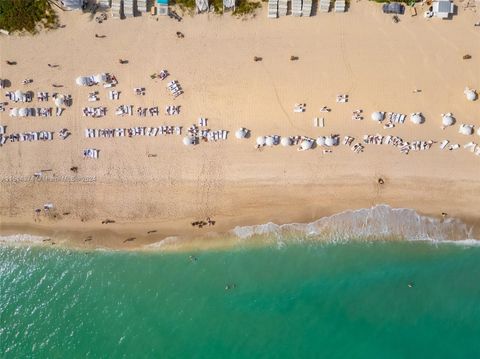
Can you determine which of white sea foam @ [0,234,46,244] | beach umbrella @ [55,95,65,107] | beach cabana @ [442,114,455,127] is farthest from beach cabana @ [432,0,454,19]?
white sea foam @ [0,234,46,244]

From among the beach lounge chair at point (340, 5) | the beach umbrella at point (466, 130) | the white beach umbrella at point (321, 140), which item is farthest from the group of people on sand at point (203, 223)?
the beach umbrella at point (466, 130)

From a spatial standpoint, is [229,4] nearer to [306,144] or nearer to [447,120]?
[306,144]

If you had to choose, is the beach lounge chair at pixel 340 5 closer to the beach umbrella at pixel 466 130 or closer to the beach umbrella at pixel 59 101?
the beach umbrella at pixel 466 130

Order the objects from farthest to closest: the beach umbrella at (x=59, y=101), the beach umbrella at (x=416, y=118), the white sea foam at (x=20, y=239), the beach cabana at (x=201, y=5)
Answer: the white sea foam at (x=20, y=239), the beach umbrella at (x=416, y=118), the beach umbrella at (x=59, y=101), the beach cabana at (x=201, y=5)

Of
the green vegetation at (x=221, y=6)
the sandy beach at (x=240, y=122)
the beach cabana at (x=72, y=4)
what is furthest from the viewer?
the sandy beach at (x=240, y=122)

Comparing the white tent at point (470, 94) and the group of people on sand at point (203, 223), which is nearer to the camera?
the white tent at point (470, 94)

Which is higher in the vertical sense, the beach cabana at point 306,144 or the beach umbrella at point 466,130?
the beach umbrella at point 466,130

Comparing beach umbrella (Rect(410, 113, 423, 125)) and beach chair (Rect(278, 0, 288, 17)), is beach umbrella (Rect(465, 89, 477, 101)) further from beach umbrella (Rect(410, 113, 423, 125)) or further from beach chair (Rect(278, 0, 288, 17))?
beach chair (Rect(278, 0, 288, 17))
